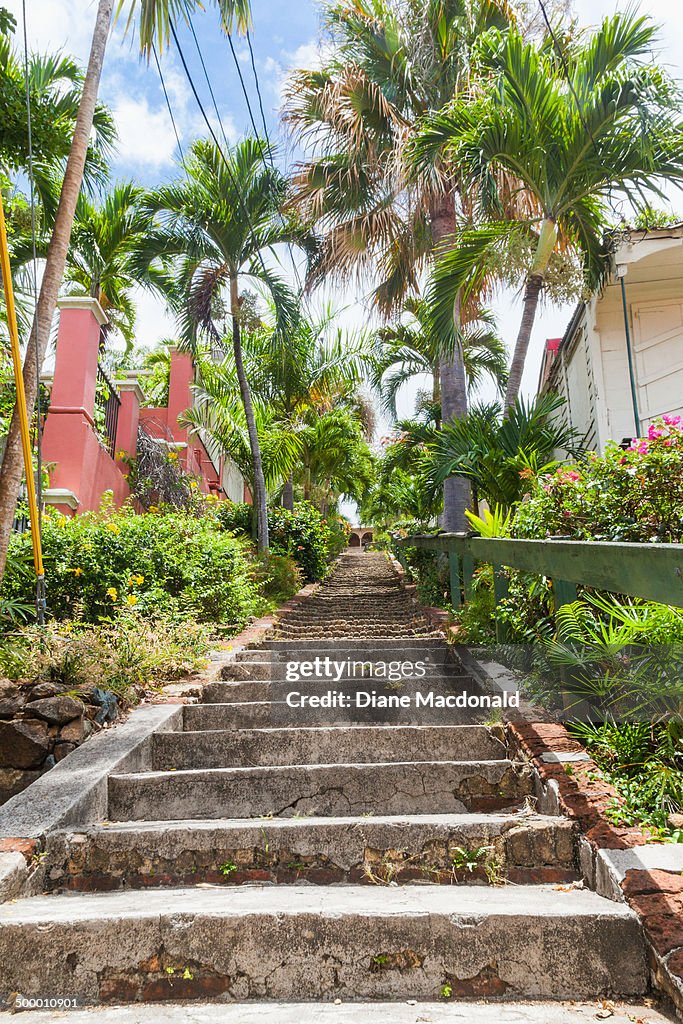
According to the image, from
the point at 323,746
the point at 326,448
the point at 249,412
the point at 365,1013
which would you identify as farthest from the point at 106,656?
the point at 326,448

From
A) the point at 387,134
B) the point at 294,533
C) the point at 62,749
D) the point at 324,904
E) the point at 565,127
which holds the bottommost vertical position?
the point at 324,904

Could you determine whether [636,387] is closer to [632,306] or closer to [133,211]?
[632,306]

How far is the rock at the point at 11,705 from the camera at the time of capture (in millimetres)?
3760

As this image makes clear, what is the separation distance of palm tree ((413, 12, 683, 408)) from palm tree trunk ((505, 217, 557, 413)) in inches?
1.3

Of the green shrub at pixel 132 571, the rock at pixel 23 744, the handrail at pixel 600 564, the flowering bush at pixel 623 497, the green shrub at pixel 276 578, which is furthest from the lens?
the green shrub at pixel 276 578

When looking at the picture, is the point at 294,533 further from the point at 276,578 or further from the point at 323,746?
the point at 323,746

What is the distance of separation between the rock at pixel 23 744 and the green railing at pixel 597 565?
2.74m

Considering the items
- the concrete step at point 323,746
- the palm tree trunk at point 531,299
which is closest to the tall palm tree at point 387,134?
the palm tree trunk at point 531,299

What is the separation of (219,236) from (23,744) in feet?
31.0

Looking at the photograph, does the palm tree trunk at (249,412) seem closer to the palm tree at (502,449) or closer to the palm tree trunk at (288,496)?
the palm tree trunk at (288,496)

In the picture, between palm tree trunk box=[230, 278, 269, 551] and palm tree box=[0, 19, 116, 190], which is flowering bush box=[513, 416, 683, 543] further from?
palm tree trunk box=[230, 278, 269, 551]

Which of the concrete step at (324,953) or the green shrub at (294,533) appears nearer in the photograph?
the concrete step at (324,953)

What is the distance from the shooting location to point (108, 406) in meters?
10.9

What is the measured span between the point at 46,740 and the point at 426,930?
238cm
